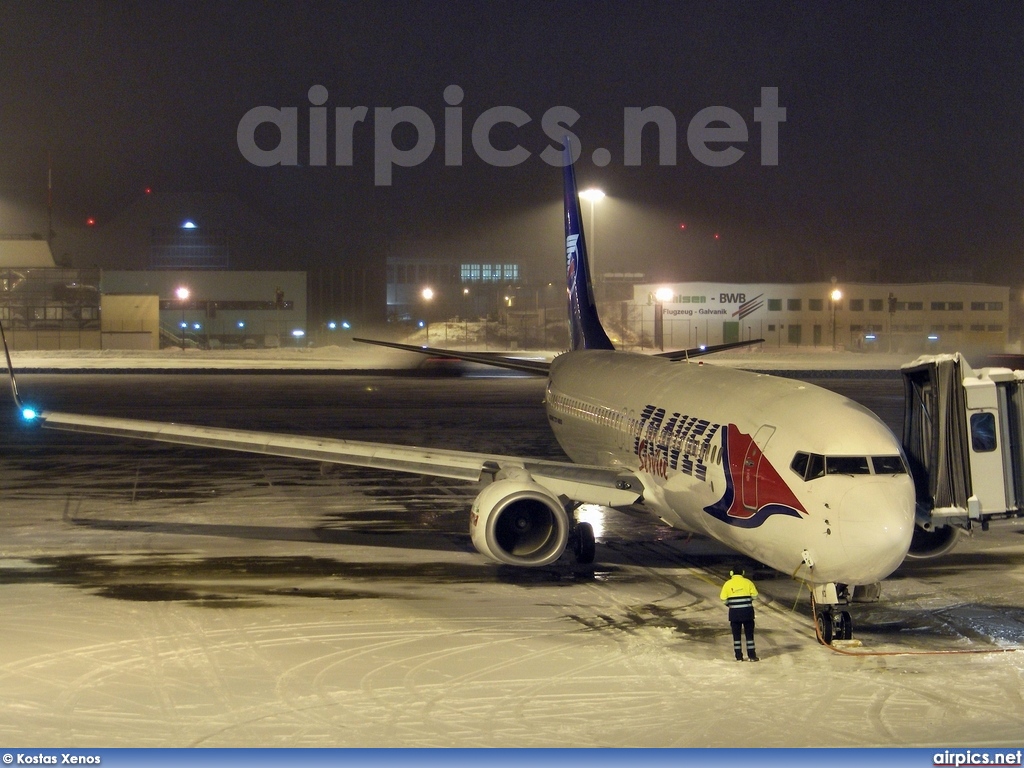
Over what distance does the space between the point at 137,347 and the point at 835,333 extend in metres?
59.2

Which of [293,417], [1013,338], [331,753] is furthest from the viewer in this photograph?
[1013,338]

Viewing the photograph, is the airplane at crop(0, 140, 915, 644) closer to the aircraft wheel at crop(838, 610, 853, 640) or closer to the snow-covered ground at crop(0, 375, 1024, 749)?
the aircraft wheel at crop(838, 610, 853, 640)

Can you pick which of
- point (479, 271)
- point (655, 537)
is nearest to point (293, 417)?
point (655, 537)

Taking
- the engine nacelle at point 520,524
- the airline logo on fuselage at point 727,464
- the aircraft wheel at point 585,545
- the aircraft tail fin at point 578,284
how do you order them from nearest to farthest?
the airline logo on fuselage at point 727,464 < the engine nacelle at point 520,524 < the aircraft wheel at point 585,545 < the aircraft tail fin at point 578,284

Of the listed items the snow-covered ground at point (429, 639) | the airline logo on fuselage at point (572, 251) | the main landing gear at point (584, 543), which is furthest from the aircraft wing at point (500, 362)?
the main landing gear at point (584, 543)

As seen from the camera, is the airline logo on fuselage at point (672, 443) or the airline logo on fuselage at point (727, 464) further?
the airline logo on fuselage at point (672, 443)

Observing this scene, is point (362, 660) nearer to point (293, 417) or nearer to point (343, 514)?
point (343, 514)

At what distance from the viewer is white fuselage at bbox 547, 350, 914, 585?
1326 cm

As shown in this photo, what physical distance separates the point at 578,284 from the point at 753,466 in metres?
16.3

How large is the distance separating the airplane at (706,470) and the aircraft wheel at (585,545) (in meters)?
0.03

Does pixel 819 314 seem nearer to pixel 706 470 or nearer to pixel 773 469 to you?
pixel 706 470

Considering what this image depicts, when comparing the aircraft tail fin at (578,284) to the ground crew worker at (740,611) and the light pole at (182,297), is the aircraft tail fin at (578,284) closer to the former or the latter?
the ground crew worker at (740,611)

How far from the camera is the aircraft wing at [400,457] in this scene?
18531mm

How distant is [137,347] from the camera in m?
94.3
